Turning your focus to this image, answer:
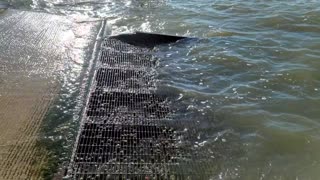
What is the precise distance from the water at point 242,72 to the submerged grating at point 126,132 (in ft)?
1.17

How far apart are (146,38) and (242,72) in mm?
2265

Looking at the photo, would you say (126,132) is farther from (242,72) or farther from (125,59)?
(242,72)

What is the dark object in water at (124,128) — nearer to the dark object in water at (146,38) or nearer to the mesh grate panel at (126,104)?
the mesh grate panel at (126,104)

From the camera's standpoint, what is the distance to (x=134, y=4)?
401 inches

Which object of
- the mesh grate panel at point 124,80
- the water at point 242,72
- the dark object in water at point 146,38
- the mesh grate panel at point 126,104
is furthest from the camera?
the dark object in water at point 146,38

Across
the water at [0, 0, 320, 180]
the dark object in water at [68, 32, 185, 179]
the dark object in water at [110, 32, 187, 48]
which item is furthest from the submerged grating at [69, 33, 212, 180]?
the dark object in water at [110, 32, 187, 48]

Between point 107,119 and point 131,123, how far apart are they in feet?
1.08

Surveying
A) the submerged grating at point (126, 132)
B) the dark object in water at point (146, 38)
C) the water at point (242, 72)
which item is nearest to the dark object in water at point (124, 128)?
the submerged grating at point (126, 132)

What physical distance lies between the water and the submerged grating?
0.36 metres

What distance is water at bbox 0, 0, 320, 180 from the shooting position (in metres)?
4.63

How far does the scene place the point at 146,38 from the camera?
7941mm

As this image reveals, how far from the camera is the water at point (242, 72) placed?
15.2 feet

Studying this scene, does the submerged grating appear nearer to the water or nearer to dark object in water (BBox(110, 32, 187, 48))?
the water

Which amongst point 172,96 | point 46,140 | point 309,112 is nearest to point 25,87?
point 46,140
